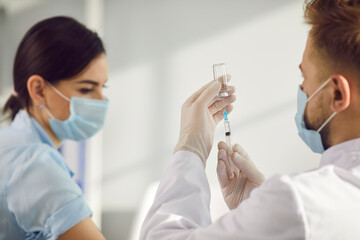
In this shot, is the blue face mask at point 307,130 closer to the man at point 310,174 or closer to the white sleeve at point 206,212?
the man at point 310,174

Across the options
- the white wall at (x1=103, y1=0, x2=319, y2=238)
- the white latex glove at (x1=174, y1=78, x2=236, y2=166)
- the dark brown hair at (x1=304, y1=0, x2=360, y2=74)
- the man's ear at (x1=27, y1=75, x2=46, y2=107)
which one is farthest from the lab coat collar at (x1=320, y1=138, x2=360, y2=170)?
the white wall at (x1=103, y1=0, x2=319, y2=238)

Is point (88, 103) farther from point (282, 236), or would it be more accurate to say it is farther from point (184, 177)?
point (282, 236)

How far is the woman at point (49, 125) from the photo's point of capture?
1.24m

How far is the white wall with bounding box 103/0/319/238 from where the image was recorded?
9.67 ft

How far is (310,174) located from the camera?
2.60 ft

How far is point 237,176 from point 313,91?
40cm

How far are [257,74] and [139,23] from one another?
1083 millimetres

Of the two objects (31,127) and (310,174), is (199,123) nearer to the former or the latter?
(310,174)

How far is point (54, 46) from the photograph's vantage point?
4.80 feet

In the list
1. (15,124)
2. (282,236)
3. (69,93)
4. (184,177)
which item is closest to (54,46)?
(69,93)

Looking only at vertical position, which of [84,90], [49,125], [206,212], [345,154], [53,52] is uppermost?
[53,52]

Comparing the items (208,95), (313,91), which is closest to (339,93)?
(313,91)

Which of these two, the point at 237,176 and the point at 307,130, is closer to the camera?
the point at 307,130

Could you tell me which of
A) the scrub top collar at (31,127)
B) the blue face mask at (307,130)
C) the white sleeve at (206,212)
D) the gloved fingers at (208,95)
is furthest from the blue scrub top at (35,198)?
the blue face mask at (307,130)
